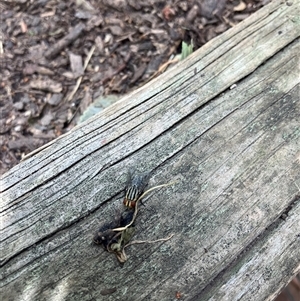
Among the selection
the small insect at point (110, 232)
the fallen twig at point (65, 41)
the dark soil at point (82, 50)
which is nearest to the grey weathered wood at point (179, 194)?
the small insect at point (110, 232)

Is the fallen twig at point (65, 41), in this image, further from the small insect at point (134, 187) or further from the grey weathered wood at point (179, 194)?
the small insect at point (134, 187)

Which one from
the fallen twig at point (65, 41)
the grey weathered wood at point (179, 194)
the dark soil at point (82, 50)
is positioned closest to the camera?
the grey weathered wood at point (179, 194)

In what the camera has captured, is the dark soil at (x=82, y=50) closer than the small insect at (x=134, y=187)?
No

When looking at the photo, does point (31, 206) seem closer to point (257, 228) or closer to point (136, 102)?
point (136, 102)

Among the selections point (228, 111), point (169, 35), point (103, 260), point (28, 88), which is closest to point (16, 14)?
point (28, 88)

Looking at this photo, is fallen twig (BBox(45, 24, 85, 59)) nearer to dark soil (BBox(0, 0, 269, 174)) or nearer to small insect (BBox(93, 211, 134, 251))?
dark soil (BBox(0, 0, 269, 174))

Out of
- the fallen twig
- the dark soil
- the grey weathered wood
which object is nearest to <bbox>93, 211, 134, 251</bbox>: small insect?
the grey weathered wood
